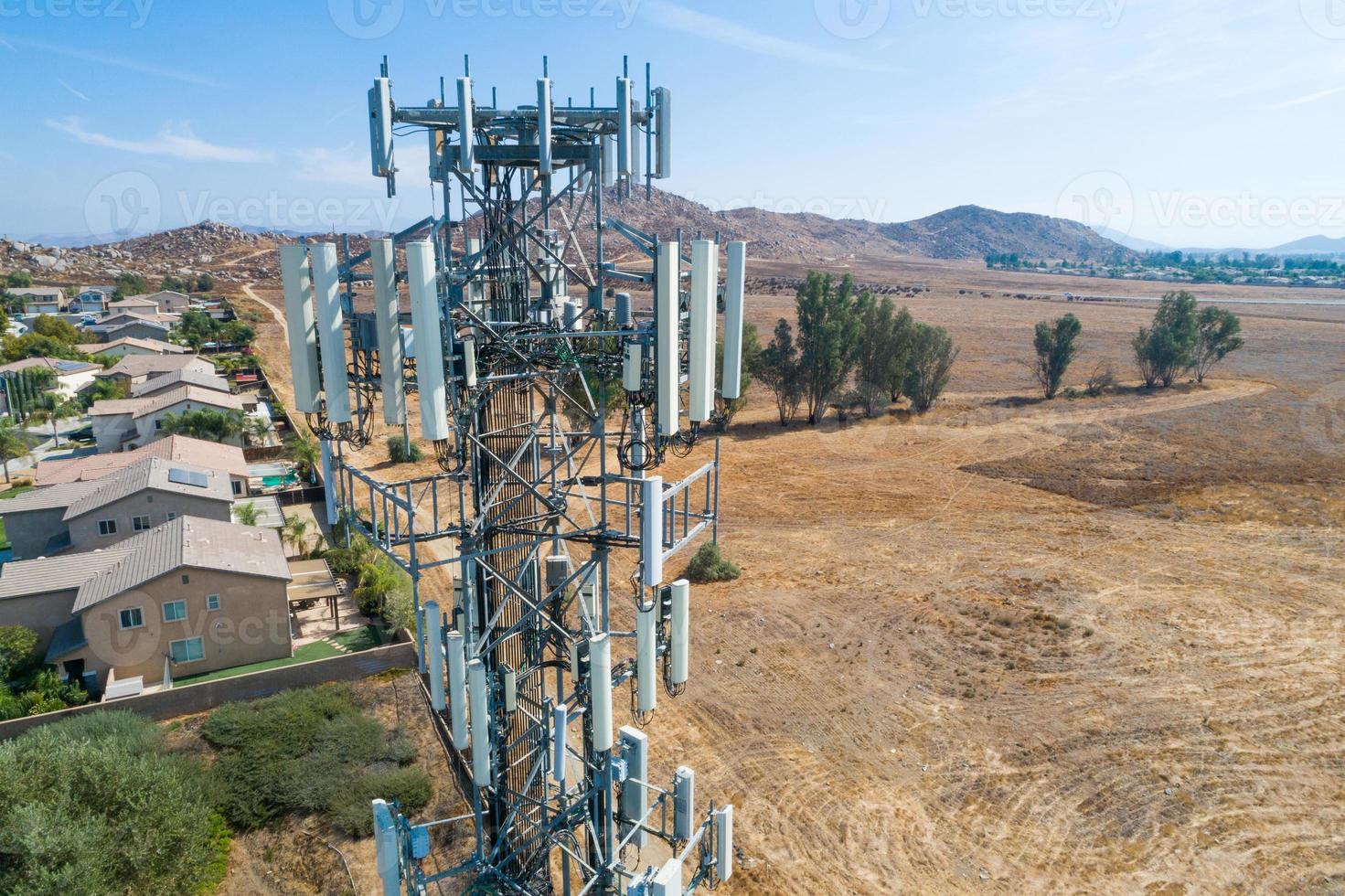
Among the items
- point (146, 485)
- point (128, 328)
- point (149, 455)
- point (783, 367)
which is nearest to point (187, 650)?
point (146, 485)

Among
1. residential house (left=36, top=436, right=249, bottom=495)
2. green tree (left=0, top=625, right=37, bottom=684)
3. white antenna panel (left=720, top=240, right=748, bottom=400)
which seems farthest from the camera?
residential house (left=36, top=436, right=249, bottom=495)

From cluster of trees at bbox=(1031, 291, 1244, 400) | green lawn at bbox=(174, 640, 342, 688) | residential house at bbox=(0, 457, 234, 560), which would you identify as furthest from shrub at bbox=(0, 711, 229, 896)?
cluster of trees at bbox=(1031, 291, 1244, 400)

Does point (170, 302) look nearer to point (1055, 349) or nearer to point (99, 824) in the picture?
point (1055, 349)

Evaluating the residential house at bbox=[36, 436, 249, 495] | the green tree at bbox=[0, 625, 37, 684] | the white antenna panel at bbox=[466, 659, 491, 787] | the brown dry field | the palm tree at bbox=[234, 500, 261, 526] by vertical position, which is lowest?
the brown dry field

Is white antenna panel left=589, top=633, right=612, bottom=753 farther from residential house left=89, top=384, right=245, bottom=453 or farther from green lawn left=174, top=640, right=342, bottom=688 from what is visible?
residential house left=89, top=384, right=245, bottom=453

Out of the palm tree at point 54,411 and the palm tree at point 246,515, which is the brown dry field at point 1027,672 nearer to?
the palm tree at point 246,515

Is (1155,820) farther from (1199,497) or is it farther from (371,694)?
(1199,497)
